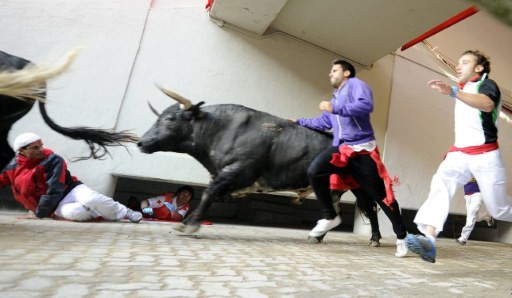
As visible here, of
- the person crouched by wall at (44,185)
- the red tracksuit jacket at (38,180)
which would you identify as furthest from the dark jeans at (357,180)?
the red tracksuit jacket at (38,180)

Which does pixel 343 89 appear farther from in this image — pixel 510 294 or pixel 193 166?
pixel 193 166

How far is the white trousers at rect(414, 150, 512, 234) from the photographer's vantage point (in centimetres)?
221

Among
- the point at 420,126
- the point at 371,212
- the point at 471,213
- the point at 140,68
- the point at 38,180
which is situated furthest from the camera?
the point at 420,126

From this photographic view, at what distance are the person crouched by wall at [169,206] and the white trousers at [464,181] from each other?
314cm

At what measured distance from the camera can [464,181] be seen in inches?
92.6

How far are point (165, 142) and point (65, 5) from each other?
116 inches

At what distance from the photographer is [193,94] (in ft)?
16.4

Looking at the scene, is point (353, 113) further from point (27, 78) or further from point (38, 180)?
point (38, 180)

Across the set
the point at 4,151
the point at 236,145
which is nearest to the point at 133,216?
the point at 4,151

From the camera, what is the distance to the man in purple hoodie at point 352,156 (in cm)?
290

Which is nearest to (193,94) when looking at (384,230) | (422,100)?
(384,230)

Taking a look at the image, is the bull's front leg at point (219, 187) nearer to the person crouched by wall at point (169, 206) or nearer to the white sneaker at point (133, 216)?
the white sneaker at point (133, 216)

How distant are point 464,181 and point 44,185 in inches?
143

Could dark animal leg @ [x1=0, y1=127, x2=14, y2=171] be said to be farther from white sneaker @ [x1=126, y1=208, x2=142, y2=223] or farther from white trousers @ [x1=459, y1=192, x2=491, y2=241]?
white trousers @ [x1=459, y1=192, x2=491, y2=241]
